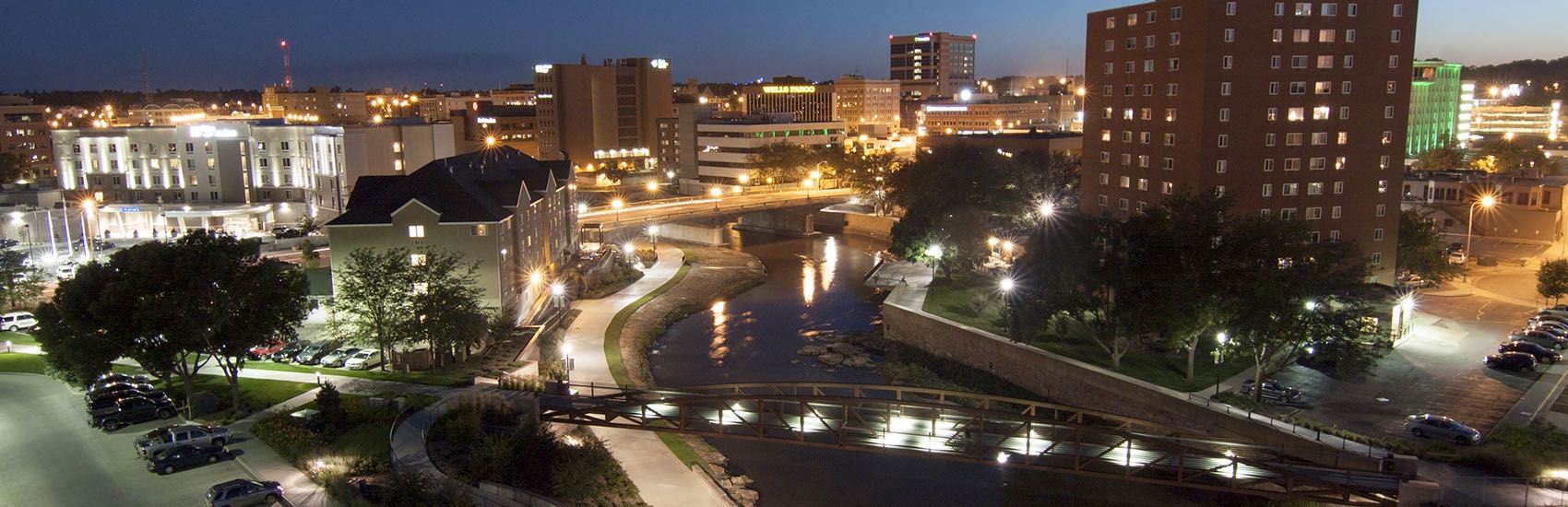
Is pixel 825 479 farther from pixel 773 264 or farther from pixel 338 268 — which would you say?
pixel 773 264

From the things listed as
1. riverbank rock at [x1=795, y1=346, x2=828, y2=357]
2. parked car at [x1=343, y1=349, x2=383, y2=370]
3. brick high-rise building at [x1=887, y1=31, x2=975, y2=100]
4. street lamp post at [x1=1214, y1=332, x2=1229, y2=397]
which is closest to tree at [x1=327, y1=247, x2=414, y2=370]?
parked car at [x1=343, y1=349, x2=383, y2=370]

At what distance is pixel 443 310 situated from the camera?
29922mm

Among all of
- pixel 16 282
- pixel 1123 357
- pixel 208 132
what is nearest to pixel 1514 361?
pixel 1123 357

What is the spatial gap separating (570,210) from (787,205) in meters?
23.8

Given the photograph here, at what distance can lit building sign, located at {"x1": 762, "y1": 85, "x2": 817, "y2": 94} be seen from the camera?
14688 centimetres

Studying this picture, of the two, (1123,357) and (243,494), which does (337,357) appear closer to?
(243,494)

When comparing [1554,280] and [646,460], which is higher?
[1554,280]

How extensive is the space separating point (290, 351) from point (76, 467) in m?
10.6

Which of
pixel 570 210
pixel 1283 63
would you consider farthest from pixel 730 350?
pixel 1283 63

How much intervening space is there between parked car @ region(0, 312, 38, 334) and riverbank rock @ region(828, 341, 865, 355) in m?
28.6

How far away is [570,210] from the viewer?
5219cm

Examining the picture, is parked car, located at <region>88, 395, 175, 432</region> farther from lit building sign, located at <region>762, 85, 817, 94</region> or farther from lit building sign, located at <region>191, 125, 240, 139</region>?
lit building sign, located at <region>762, 85, 817, 94</region>

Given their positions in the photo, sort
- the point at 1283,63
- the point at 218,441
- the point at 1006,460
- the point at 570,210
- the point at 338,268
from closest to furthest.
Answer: the point at 1006,460 → the point at 218,441 → the point at 338,268 → the point at 1283,63 → the point at 570,210

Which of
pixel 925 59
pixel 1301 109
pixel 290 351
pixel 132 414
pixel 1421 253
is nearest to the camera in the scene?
pixel 132 414
